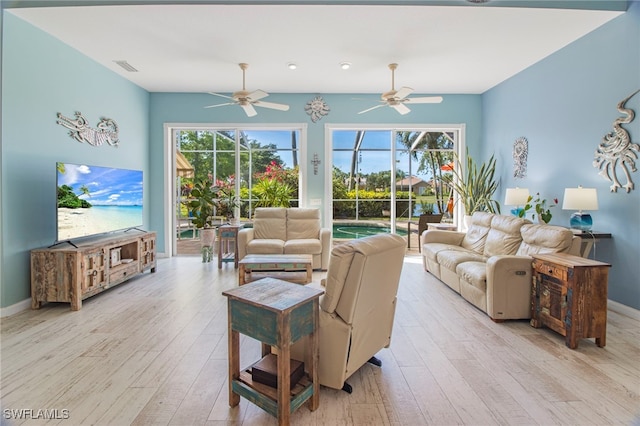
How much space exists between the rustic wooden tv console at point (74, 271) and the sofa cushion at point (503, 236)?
4773 millimetres

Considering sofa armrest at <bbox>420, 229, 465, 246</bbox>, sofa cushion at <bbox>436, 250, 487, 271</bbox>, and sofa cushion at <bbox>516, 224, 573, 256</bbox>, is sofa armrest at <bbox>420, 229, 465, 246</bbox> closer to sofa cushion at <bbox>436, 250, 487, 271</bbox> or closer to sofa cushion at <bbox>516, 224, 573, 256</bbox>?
sofa cushion at <bbox>436, 250, 487, 271</bbox>

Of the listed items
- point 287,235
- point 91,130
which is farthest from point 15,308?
point 287,235

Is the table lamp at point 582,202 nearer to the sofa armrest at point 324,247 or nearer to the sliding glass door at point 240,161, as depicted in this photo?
the sofa armrest at point 324,247

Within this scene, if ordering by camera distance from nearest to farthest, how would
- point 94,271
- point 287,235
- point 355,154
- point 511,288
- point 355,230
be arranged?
point 511,288, point 94,271, point 287,235, point 355,154, point 355,230

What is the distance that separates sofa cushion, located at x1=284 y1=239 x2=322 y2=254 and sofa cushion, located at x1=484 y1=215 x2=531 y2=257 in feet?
7.69

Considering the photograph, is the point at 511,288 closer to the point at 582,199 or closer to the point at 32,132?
the point at 582,199

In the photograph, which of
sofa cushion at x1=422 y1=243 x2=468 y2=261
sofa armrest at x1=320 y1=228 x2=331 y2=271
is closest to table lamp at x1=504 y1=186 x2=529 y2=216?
sofa cushion at x1=422 y1=243 x2=468 y2=261

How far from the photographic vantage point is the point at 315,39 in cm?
377

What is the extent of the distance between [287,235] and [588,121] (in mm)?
4289

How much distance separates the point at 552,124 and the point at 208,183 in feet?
17.7

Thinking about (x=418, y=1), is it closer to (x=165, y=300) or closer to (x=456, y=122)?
(x=456, y=122)

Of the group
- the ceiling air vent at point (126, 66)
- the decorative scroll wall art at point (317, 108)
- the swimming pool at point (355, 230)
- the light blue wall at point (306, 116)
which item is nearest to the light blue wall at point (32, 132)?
the ceiling air vent at point (126, 66)

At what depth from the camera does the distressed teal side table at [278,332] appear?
1.56 meters

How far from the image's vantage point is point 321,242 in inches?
197
